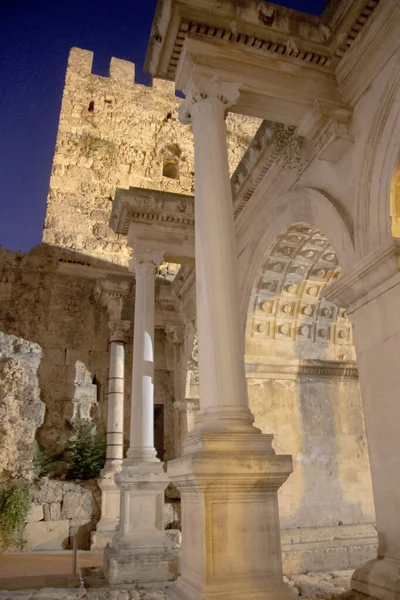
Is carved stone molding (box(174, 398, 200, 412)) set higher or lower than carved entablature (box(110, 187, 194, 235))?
lower

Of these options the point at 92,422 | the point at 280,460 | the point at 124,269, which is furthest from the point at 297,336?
the point at 124,269

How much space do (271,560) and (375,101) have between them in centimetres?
480

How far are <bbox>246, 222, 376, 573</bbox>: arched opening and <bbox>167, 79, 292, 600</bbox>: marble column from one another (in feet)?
11.0

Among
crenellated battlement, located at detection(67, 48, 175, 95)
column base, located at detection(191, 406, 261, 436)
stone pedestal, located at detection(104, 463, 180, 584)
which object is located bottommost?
stone pedestal, located at detection(104, 463, 180, 584)

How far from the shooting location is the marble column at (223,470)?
364 centimetres

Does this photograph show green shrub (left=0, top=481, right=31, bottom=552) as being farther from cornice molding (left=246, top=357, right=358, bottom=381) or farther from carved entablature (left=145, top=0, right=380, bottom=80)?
carved entablature (left=145, top=0, right=380, bottom=80)

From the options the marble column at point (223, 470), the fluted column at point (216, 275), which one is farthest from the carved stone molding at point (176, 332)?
the marble column at point (223, 470)

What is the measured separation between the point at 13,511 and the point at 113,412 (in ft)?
9.99

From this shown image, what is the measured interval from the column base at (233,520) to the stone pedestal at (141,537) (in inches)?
123

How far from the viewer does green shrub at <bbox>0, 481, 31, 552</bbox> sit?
9.75 metres

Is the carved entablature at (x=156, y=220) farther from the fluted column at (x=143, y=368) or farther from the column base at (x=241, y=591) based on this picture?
the column base at (x=241, y=591)

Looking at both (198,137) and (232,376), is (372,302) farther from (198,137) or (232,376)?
(198,137)

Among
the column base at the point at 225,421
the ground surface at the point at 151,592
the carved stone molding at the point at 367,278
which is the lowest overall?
the ground surface at the point at 151,592

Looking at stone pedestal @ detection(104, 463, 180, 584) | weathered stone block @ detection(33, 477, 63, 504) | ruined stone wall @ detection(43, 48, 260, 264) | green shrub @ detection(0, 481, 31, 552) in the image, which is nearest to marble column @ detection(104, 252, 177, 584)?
stone pedestal @ detection(104, 463, 180, 584)
